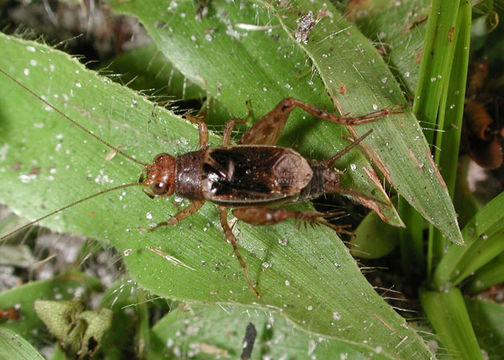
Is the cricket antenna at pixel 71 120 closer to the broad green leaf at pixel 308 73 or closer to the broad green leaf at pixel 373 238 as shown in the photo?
the broad green leaf at pixel 308 73

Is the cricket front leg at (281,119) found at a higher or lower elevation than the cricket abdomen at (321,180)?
higher

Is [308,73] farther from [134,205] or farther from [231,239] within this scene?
[134,205]

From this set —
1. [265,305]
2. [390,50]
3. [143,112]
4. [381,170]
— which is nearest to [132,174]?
[143,112]

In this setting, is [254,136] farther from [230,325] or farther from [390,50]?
[230,325]

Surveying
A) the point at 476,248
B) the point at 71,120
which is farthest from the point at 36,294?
the point at 476,248

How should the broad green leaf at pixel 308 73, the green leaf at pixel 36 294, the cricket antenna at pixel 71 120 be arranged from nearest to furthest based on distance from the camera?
the broad green leaf at pixel 308 73, the cricket antenna at pixel 71 120, the green leaf at pixel 36 294

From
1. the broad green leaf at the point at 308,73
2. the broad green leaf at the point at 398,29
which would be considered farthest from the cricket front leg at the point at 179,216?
the broad green leaf at the point at 398,29
